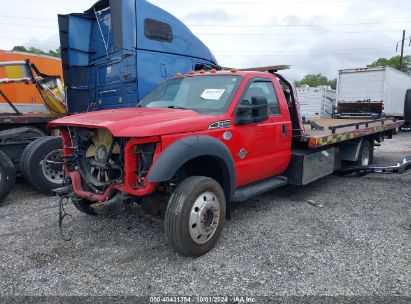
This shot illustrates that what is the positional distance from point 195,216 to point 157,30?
4983 mm

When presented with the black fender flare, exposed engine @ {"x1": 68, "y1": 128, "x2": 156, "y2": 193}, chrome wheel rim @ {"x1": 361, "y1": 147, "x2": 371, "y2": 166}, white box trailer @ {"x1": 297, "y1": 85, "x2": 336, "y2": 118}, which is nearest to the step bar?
the black fender flare

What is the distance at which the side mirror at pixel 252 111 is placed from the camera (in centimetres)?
427

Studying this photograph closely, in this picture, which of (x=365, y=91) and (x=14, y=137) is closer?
(x=14, y=137)

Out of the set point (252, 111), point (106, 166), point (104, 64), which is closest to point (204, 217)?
point (106, 166)

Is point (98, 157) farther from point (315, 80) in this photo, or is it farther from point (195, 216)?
→ point (315, 80)

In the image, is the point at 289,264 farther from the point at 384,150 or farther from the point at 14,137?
the point at 384,150

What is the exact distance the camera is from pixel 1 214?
17.0 feet

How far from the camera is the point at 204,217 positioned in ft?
12.3

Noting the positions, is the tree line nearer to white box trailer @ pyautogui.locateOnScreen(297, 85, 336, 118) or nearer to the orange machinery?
white box trailer @ pyautogui.locateOnScreen(297, 85, 336, 118)

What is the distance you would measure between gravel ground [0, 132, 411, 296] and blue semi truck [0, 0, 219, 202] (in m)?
0.81

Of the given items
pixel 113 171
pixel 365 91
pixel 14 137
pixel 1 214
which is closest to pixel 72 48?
pixel 14 137

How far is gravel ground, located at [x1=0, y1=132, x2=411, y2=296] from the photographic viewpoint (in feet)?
10.5

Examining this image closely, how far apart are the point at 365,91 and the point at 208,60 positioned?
11288mm

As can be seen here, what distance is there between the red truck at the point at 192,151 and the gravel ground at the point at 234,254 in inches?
14.0
